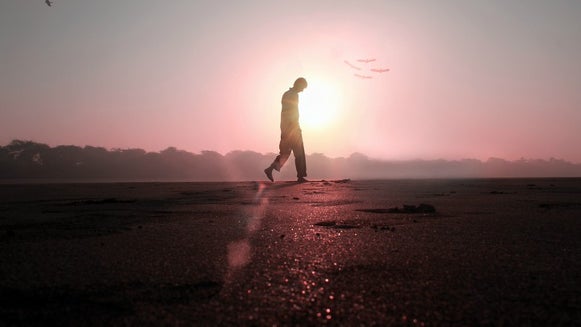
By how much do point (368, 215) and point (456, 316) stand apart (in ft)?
8.69

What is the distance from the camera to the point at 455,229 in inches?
119

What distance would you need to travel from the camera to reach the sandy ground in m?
1.32

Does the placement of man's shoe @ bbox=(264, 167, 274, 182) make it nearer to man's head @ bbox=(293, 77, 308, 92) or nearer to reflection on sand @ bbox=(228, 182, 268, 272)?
man's head @ bbox=(293, 77, 308, 92)

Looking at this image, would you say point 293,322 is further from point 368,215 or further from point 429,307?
point 368,215

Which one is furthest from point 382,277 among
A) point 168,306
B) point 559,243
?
point 559,243

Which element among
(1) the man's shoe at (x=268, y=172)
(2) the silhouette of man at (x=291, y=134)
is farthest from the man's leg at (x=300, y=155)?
(1) the man's shoe at (x=268, y=172)

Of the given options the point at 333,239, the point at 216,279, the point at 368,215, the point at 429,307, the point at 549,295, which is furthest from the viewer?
the point at 368,215

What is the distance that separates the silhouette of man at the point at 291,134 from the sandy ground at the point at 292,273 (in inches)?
376

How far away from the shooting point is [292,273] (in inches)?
70.9

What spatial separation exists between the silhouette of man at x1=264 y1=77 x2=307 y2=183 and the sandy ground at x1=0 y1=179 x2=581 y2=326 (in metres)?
9.55

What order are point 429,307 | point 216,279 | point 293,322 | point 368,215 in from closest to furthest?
point 293,322, point 429,307, point 216,279, point 368,215

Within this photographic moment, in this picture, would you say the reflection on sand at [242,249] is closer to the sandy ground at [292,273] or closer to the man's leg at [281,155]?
the sandy ground at [292,273]

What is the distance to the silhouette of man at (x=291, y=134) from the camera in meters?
12.7

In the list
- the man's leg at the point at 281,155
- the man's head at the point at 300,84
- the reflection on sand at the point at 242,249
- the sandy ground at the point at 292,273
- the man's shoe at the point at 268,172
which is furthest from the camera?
the man's leg at the point at 281,155
